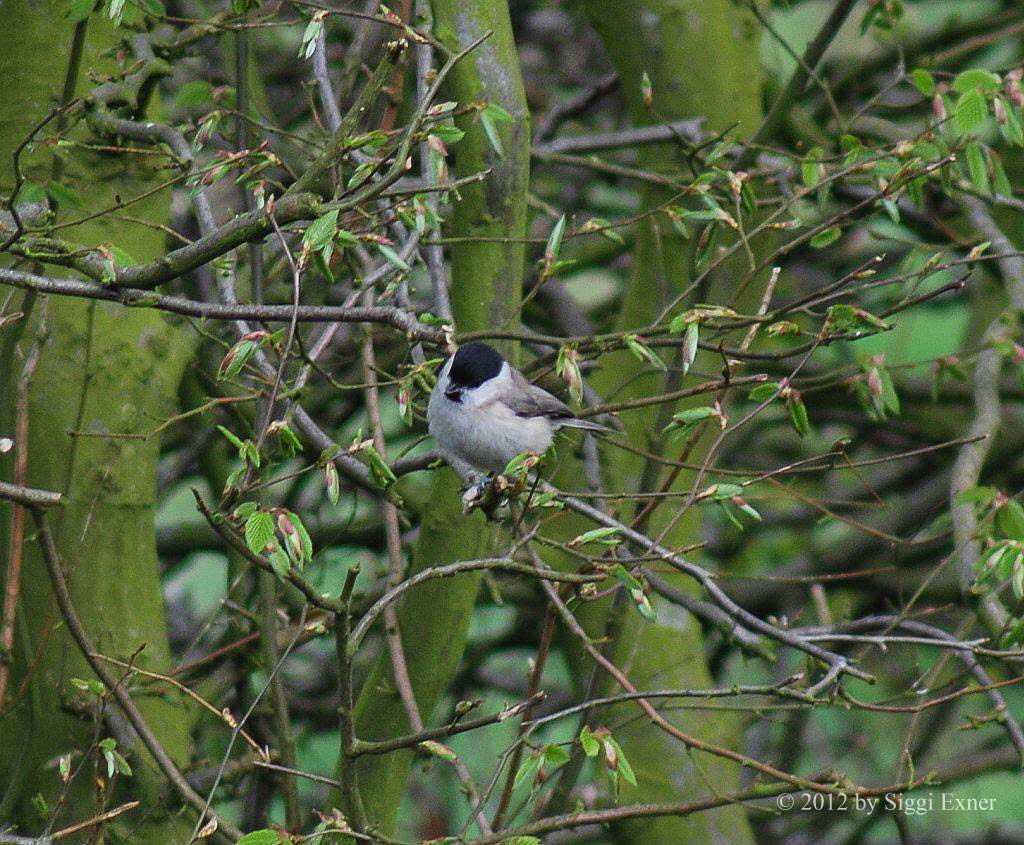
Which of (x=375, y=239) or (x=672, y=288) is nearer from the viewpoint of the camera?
(x=375, y=239)

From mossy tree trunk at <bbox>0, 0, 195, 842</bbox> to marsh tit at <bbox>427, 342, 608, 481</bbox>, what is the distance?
94cm

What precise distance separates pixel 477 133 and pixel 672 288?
1.40 meters

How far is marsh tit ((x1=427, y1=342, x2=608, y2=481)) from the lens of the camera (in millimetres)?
3480

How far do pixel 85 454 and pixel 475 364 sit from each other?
126cm

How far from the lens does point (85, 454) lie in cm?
368

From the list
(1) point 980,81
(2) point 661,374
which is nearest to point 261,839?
(1) point 980,81

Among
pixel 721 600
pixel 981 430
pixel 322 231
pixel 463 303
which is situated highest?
pixel 322 231

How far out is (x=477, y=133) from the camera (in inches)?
143

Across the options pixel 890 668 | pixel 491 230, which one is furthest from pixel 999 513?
pixel 890 668

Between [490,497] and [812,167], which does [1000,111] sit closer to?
[812,167]

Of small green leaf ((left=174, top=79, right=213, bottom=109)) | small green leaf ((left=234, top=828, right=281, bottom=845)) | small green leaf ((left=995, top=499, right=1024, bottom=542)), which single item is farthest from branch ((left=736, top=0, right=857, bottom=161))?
small green leaf ((left=234, top=828, right=281, bottom=845))

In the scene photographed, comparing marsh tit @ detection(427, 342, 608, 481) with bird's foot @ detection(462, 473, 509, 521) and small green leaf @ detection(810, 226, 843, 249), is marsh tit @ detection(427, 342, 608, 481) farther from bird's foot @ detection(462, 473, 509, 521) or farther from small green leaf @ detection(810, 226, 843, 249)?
small green leaf @ detection(810, 226, 843, 249)

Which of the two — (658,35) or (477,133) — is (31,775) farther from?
(658,35)

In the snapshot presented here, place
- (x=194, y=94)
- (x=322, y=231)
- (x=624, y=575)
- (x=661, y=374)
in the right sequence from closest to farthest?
(x=322, y=231) < (x=624, y=575) < (x=194, y=94) < (x=661, y=374)
